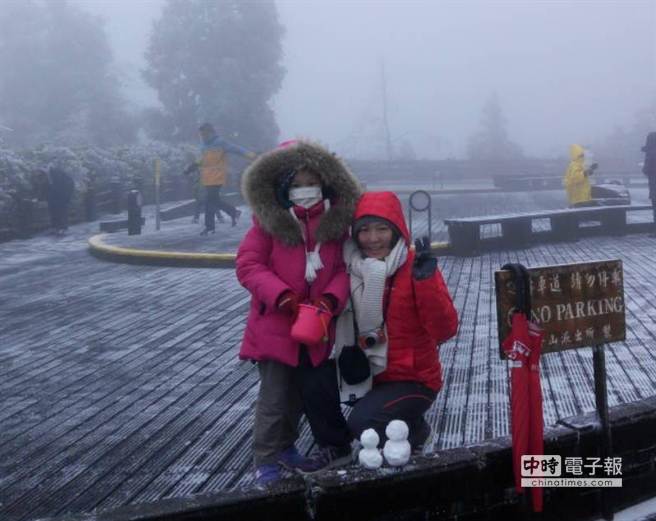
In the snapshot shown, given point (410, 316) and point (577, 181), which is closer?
point (410, 316)

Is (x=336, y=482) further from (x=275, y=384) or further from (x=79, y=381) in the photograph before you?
(x=79, y=381)

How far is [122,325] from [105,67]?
36934 mm

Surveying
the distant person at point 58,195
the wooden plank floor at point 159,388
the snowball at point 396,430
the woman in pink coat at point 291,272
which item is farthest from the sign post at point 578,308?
the distant person at point 58,195

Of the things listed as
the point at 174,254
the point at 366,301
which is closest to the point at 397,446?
the point at 366,301

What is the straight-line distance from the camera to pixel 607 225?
14148 millimetres

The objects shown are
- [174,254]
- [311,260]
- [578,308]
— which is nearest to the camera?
[578,308]

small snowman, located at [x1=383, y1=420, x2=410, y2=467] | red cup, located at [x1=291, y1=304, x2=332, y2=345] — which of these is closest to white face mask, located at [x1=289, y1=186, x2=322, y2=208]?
red cup, located at [x1=291, y1=304, x2=332, y2=345]

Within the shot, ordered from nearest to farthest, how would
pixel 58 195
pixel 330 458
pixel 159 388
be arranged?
pixel 330 458 → pixel 159 388 → pixel 58 195

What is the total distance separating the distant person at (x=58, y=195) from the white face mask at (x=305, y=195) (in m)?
14.3

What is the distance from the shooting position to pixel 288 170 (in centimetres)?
396

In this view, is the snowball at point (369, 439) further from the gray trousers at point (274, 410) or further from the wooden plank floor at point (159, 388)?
the wooden plank floor at point (159, 388)

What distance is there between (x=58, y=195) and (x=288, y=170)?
14.7 meters

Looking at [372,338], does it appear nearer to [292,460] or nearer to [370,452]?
[370,452]

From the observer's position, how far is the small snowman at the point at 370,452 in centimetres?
350
